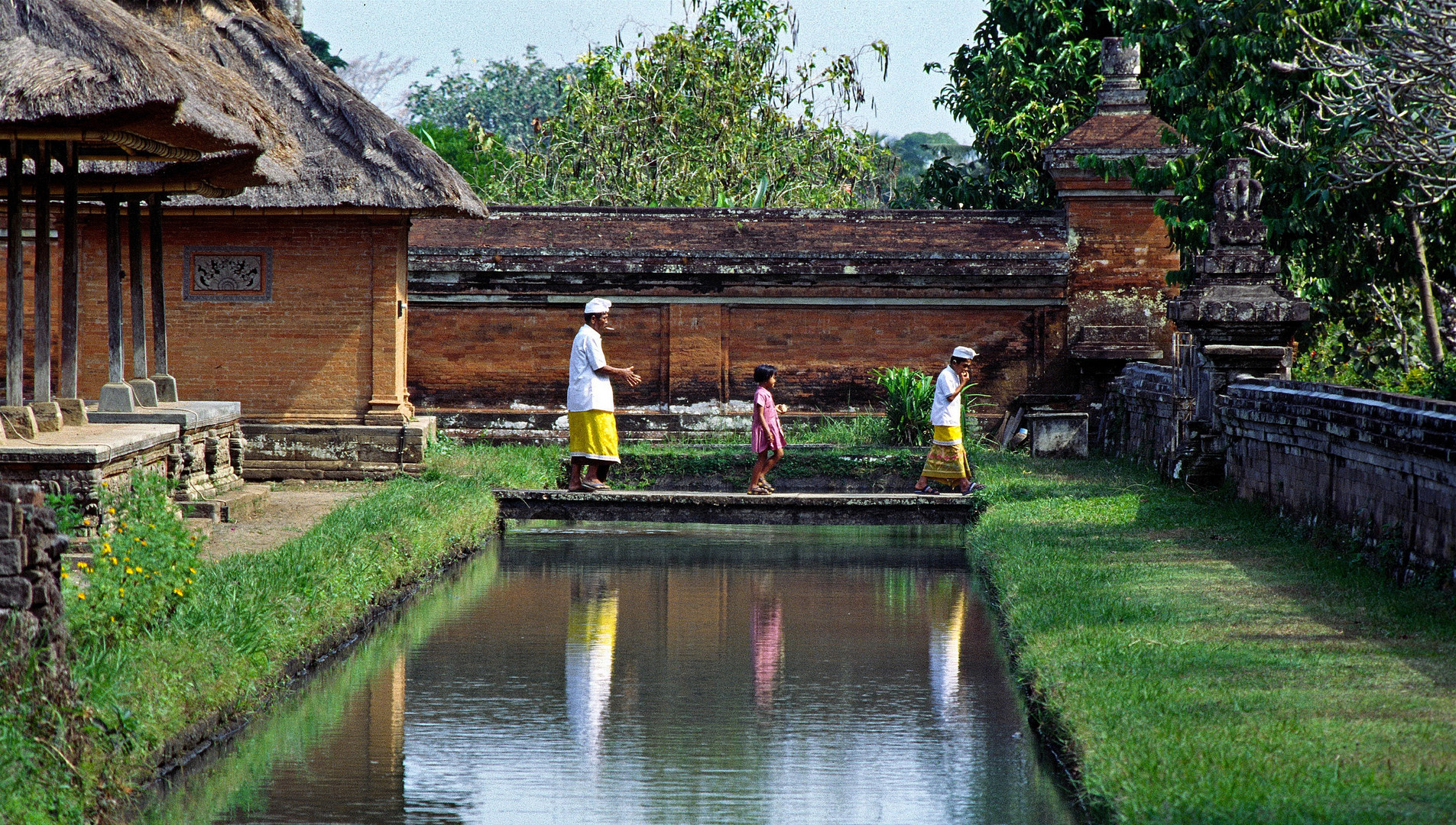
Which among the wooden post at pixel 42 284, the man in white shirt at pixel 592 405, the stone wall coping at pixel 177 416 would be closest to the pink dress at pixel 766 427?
the man in white shirt at pixel 592 405

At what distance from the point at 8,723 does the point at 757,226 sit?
538 inches

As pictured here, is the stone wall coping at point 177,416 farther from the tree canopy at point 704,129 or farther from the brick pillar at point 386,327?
the tree canopy at point 704,129

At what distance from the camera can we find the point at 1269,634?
7199mm

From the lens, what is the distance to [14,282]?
32.6 ft

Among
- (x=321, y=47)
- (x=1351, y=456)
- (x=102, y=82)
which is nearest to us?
(x=102, y=82)

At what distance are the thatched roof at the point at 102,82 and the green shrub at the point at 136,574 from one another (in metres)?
2.44

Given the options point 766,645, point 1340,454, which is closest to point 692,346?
point 1340,454

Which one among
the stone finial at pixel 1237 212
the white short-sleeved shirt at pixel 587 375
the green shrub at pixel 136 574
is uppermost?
the stone finial at pixel 1237 212

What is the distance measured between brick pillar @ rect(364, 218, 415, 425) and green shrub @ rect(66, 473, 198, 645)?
696 cm

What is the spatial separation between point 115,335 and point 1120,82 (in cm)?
1169

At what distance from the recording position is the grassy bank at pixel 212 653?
5059 mm

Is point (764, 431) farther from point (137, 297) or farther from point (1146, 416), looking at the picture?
point (137, 297)

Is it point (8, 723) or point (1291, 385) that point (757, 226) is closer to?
point (1291, 385)

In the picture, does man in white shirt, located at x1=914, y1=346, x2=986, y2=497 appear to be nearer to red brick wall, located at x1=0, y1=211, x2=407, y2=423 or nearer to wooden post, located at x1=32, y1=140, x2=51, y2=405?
red brick wall, located at x1=0, y1=211, x2=407, y2=423
